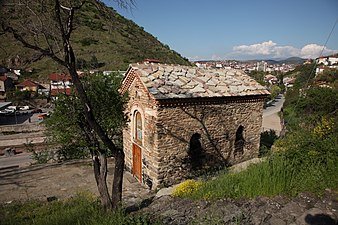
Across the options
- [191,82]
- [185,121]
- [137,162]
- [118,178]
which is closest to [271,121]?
[191,82]

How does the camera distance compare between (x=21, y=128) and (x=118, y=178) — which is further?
(x=21, y=128)

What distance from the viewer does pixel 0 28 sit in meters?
4.34

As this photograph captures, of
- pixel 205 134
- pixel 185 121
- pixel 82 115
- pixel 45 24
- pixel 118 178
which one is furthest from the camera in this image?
pixel 205 134

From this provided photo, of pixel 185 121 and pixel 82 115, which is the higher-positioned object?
pixel 82 115

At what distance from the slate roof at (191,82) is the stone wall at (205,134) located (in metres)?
0.52

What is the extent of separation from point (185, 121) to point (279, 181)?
16.4ft

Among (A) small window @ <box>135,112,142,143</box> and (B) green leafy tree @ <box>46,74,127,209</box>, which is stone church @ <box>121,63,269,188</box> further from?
(B) green leafy tree @ <box>46,74,127,209</box>

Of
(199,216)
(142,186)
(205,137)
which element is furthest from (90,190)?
(199,216)

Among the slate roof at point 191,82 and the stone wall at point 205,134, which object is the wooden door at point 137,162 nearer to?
the stone wall at point 205,134

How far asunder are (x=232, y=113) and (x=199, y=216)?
7.44 meters

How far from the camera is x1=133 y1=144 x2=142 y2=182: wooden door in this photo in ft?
36.3

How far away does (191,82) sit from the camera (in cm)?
1084

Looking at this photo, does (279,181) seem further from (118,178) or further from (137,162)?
(137,162)

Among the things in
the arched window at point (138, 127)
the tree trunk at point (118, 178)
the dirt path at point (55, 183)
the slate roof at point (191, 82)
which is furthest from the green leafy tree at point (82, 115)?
the dirt path at point (55, 183)
